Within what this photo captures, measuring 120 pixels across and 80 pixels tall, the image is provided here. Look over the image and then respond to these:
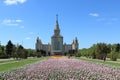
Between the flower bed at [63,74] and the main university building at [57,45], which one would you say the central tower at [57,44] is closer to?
the main university building at [57,45]

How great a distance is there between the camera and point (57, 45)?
18462 centimetres

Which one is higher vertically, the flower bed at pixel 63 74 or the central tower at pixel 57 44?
the central tower at pixel 57 44

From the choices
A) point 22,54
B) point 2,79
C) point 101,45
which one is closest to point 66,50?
point 22,54

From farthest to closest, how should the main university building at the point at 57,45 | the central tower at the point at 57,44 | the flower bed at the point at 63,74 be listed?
A: the main university building at the point at 57,45, the central tower at the point at 57,44, the flower bed at the point at 63,74

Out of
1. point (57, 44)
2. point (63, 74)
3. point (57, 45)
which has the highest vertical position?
point (57, 44)

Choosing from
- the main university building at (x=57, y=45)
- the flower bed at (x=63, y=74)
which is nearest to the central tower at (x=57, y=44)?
the main university building at (x=57, y=45)

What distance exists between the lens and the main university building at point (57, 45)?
7160 inches

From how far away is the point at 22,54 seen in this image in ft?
225

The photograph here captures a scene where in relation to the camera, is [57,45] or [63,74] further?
[57,45]

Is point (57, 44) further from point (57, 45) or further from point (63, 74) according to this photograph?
point (63, 74)

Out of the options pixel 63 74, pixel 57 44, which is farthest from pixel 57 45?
pixel 63 74

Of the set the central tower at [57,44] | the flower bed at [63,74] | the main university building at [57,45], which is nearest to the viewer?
the flower bed at [63,74]

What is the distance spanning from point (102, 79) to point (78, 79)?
3.12 ft

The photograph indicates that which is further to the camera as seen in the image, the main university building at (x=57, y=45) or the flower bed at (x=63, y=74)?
the main university building at (x=57, y=45)
